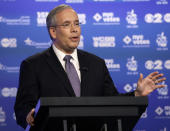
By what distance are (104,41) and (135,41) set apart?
440 mm

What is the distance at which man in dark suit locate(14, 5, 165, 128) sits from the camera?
10.7 ft

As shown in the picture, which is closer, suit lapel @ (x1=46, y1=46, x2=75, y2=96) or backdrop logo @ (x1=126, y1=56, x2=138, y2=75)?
→ suit lapel @ (x1=46, y1=46, x2=75, y2=96)

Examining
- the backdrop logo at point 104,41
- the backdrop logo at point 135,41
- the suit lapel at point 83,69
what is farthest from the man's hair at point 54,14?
the backdrop logo at point 135,41

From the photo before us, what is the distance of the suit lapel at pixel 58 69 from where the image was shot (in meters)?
3.25

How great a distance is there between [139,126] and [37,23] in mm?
2040

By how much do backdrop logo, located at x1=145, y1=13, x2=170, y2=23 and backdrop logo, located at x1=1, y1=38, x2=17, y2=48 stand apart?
1.89 m

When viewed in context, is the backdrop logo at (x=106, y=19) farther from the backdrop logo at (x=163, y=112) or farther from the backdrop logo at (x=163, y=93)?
the backdrop logo at (x=163, y=112)

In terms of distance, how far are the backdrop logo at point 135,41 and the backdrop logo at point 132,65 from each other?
18cm

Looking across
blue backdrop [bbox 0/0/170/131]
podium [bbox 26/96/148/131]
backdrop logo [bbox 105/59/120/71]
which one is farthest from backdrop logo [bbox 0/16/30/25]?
podium [bbox 26/96/148/131]

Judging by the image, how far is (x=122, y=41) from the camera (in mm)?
6086

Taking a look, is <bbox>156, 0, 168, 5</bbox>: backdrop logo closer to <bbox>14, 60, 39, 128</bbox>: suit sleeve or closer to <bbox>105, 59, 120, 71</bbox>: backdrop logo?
<bbox>105, 59, 120, 71</bbox>: backdrop logo

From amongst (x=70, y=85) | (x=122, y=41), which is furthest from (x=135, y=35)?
(x=70, y=85)

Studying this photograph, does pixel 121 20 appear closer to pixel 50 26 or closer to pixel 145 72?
pixel 145 72

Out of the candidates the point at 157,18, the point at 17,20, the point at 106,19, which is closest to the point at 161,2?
the point at 157,18
